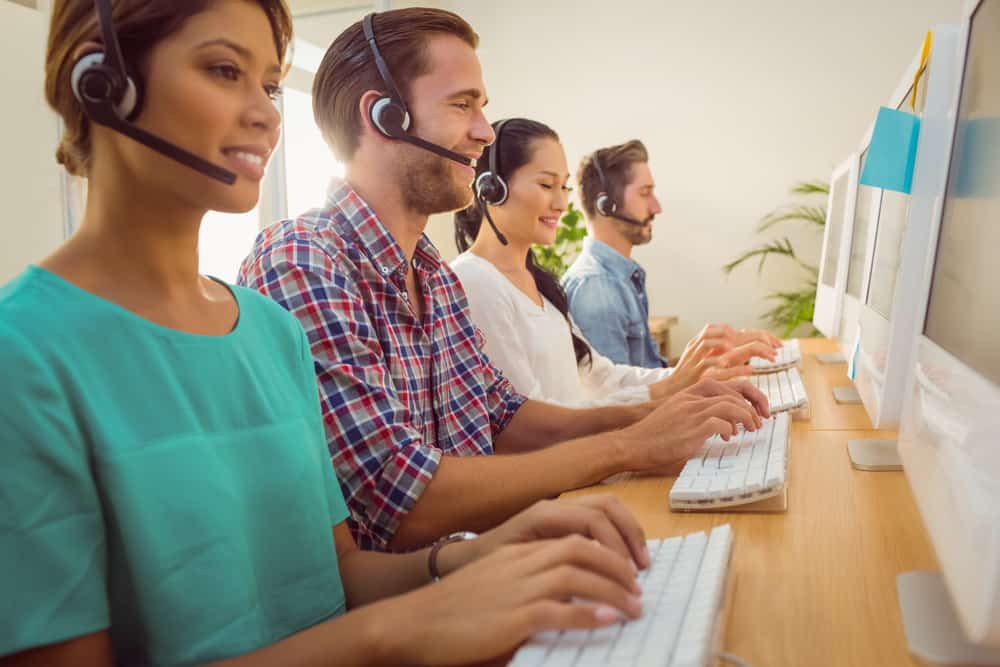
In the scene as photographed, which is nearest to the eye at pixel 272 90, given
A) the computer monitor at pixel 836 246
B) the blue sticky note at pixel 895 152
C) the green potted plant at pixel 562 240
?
the blue sticky note at pixel 895 152

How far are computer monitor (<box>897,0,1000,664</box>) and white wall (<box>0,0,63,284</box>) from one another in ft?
7.23

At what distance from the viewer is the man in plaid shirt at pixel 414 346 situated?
92 centimetres

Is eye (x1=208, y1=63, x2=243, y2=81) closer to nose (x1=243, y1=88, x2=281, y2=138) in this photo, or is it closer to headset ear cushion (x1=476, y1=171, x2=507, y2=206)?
nose (x1=243, y1=88, x2=281, y2=138)

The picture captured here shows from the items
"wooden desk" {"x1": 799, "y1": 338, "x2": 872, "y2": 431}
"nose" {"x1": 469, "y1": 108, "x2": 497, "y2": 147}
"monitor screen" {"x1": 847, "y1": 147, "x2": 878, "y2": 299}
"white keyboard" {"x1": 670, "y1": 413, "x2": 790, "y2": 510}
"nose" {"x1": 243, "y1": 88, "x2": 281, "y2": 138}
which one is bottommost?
"wooden desk" {"x1": 799, "y1": 338, "x2": 872, "y2": 431}

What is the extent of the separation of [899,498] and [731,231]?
127 inches

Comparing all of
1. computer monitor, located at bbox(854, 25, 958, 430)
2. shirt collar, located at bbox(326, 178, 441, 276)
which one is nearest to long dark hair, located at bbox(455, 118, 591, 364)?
shirt collar, located at bbox(326, 178, 441, 276)

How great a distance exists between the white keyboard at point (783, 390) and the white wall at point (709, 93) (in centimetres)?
243

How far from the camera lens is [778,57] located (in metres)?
3.84

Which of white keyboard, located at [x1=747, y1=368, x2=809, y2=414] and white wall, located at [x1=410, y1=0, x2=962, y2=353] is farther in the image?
white wall, located at [x1=410, y1=0, x2=962, y2=353]

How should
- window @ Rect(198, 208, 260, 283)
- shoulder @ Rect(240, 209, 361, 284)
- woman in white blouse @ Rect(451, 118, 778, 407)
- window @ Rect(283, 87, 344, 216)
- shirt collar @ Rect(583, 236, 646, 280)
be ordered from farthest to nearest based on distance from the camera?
window @ Rect(283, 87, 344, 216), window @ Rect(198, 208, 260, 283), shirt collar @ Rect(583, 236, 646, 280), woman in white blouse @ Rect(451, 118, 778, 407), shoulder @ Rect(240, 209, 361, 284)

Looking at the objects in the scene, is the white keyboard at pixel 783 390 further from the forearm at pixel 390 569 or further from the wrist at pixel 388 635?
the wrist at pixel 388 635

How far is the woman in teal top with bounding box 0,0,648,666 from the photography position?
523 mm

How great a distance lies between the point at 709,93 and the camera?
398 cm

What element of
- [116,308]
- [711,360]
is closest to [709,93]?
[711,360]
